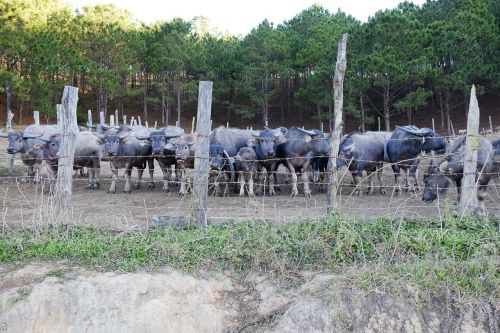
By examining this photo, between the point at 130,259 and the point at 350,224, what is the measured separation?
10.1 ft

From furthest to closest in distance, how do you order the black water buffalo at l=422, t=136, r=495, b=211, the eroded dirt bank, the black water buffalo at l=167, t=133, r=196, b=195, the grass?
the black water buffalo at l=167, t=133, r=196, b=195 < the black water buffalo at l=422, t=136, r=495, b=211 < the grass < the eroded dirt bank

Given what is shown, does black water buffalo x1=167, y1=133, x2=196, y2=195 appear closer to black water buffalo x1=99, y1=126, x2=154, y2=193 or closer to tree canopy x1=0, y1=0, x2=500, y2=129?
black water buffalo x1=99, y1=126, x2=154, y2=193

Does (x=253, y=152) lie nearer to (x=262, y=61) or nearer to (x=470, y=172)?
(x=470, y=172)

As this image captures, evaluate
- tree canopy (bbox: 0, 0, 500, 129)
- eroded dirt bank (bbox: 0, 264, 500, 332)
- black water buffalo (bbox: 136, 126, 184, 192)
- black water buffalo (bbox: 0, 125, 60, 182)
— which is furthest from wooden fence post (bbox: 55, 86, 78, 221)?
tree canopy (bbox: 0, 0, 500, 129)

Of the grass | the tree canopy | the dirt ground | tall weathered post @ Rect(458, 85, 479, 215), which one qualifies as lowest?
the grass

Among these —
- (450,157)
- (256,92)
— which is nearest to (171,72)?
(256,92)

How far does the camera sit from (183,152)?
42.1ft

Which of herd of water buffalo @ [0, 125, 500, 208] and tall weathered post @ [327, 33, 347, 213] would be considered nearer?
tall weathered post @ [327, 33, 347, 213]

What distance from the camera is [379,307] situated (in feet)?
19.1

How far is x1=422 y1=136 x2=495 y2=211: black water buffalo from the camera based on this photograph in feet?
30.1

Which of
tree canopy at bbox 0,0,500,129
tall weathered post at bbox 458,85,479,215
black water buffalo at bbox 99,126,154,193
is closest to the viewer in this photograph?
tall weathered post at bbox 458,85,479,215

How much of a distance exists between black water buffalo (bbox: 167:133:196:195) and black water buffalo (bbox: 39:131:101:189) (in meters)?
2.66

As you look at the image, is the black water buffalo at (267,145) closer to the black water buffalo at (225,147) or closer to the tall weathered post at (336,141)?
the black water buffalo at (225,147)

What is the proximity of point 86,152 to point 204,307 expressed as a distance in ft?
32.7
